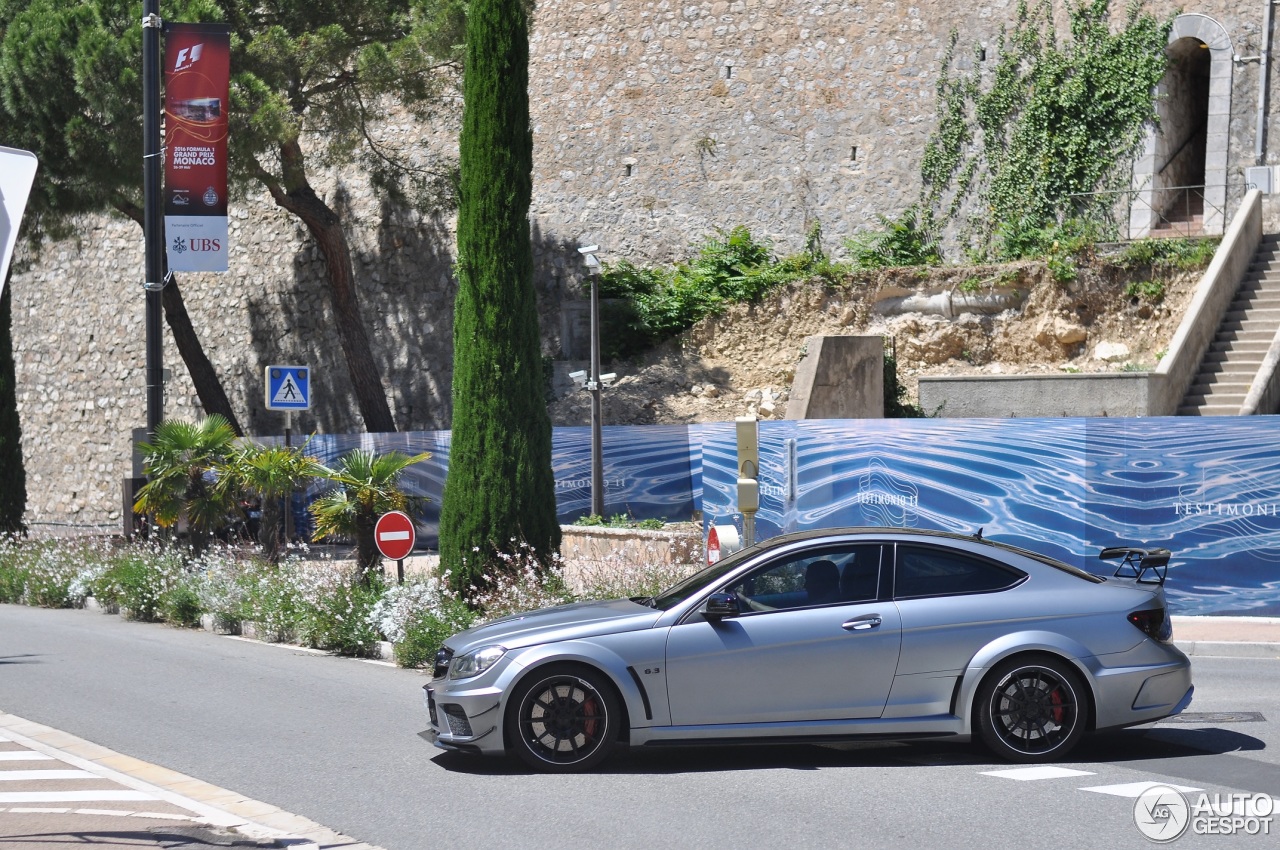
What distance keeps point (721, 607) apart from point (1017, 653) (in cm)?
173

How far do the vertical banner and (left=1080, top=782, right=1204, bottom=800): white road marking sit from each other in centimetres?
1238

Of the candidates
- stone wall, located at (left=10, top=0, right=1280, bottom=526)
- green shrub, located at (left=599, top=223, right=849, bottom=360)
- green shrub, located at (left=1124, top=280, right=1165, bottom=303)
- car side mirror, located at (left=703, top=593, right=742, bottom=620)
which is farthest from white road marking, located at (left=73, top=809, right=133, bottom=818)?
stone wall, located at (left=10, top=0, right=1280, bottom=526)

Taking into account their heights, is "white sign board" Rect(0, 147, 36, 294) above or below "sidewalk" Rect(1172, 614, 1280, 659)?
above

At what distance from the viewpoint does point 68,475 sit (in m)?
37.1

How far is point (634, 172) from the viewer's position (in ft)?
96.8

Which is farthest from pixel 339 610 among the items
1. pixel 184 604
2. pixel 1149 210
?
pixel 1149 210

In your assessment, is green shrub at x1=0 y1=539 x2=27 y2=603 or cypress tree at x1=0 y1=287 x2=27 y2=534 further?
cypress tree at x1=0 y1=287 x2=27 y2=534

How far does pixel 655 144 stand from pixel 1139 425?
17.3 meters

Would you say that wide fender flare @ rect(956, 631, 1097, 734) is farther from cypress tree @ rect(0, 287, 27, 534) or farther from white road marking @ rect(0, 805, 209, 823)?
cypress tree @ rect(0, 287, 27, 534)

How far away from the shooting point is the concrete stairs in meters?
18.7

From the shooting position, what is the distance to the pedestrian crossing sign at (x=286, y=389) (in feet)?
55.6

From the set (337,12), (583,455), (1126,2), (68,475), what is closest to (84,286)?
(68,475)

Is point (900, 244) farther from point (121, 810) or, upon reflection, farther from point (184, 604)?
point (121, 810)

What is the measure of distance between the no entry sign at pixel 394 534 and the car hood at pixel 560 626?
4839 millimetres
